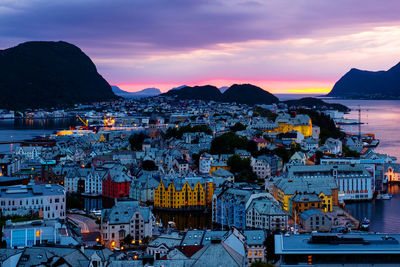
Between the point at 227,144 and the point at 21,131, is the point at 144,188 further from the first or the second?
the point at 21,131

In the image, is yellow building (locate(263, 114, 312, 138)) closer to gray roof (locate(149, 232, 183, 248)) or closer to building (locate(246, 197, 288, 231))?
building (locate(246, 197, 288, 231))

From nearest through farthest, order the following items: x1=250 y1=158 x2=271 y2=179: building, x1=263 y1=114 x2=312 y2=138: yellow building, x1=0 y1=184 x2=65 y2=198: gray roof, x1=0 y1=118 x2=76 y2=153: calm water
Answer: x1=0 y1=184 x2=65 y2=198: gray roof, x1=250 y1=158 x2=271 y2=179: building, x1=263 y1=114 x2=312 y2=138: yellow building, x1=0 y1=118 x2=76 y2=153: calm water

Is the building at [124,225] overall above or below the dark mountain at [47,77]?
below

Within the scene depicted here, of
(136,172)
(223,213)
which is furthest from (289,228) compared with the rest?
(136,172)

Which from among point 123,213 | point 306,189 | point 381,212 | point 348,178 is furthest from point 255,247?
point 348,178

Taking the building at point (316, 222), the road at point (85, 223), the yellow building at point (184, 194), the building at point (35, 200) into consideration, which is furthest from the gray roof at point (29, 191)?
the building at point (316, 222)

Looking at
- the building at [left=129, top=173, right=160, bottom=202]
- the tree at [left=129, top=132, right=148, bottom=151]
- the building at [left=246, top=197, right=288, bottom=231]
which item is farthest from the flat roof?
the tree at [left=129, top=132, right=148, bottom=151]

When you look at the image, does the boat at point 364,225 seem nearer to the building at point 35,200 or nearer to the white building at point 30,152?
the building at point 35,200
